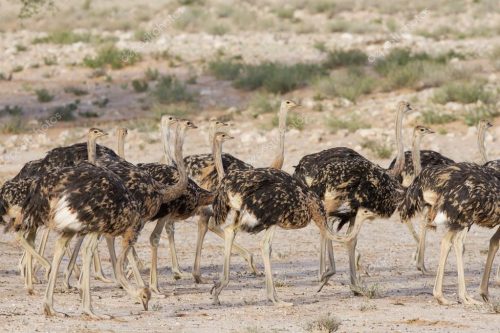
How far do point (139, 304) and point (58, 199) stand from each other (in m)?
1.47

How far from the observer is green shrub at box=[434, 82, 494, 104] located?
906 inches

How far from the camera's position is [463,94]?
75.9 feet

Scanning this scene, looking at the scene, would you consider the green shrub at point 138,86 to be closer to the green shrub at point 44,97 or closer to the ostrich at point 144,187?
the green shrub at point 44,97

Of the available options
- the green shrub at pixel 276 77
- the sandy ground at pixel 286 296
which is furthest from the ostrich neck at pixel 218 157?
the green shrub at pixel 276 77

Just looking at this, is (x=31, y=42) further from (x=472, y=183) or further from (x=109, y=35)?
(x=472, y=183)

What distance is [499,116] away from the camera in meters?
22.1

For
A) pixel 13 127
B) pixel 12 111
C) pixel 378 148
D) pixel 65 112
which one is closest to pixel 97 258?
pixel 378 148

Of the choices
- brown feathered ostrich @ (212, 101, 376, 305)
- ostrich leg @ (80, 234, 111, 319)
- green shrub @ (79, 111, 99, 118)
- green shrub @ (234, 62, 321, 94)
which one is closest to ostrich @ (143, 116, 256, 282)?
brown feathered ostrich @ (212, 101, 376, 305)

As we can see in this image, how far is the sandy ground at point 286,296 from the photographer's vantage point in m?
9.14

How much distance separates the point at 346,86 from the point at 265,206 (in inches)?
623

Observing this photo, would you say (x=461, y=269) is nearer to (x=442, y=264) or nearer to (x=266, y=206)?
(x=442, y=264)

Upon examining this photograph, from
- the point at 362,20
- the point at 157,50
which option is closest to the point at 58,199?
the point at 157,50

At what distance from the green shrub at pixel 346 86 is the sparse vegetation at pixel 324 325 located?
15980 mm

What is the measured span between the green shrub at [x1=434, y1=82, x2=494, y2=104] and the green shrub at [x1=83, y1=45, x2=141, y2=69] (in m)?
9.44
